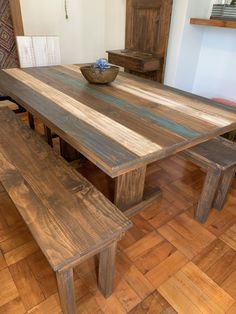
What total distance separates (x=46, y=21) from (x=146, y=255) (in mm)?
2919

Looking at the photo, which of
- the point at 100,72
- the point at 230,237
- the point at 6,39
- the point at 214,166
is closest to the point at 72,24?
the point at 6,39

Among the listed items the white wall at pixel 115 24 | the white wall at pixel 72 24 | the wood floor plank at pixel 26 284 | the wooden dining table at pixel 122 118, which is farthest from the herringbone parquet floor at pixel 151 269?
the white wall at pixel 115 24

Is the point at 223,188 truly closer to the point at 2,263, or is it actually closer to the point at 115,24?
the point at 2,263

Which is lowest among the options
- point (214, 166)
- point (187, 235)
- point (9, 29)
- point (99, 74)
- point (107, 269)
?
point (187, 235)

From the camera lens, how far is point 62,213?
0.93 meters

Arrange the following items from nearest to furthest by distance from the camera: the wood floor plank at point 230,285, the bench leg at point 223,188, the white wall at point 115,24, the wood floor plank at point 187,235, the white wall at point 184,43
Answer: the wood floor plank at point 230,285, the wood floor plank at point 187,235, the bench leg at point 223,188, the white wall at point 184,43, the white wall at point 115,24

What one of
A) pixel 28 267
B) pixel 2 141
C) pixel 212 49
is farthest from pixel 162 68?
pixel 28 267

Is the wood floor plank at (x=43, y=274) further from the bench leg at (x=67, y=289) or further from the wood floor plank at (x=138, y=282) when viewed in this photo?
the wood floor plank at (x=138, y=282)

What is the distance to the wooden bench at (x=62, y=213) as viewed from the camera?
82cm

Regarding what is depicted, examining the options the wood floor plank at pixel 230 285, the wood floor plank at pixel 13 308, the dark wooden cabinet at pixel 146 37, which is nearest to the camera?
the wood floor plank at pixel 13 308

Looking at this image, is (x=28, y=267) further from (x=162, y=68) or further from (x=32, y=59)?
(x=162, y=68)

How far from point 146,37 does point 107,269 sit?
2557mm

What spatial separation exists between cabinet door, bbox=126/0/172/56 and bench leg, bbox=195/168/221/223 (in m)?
1.75

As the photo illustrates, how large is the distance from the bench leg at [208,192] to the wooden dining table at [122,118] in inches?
11.5
